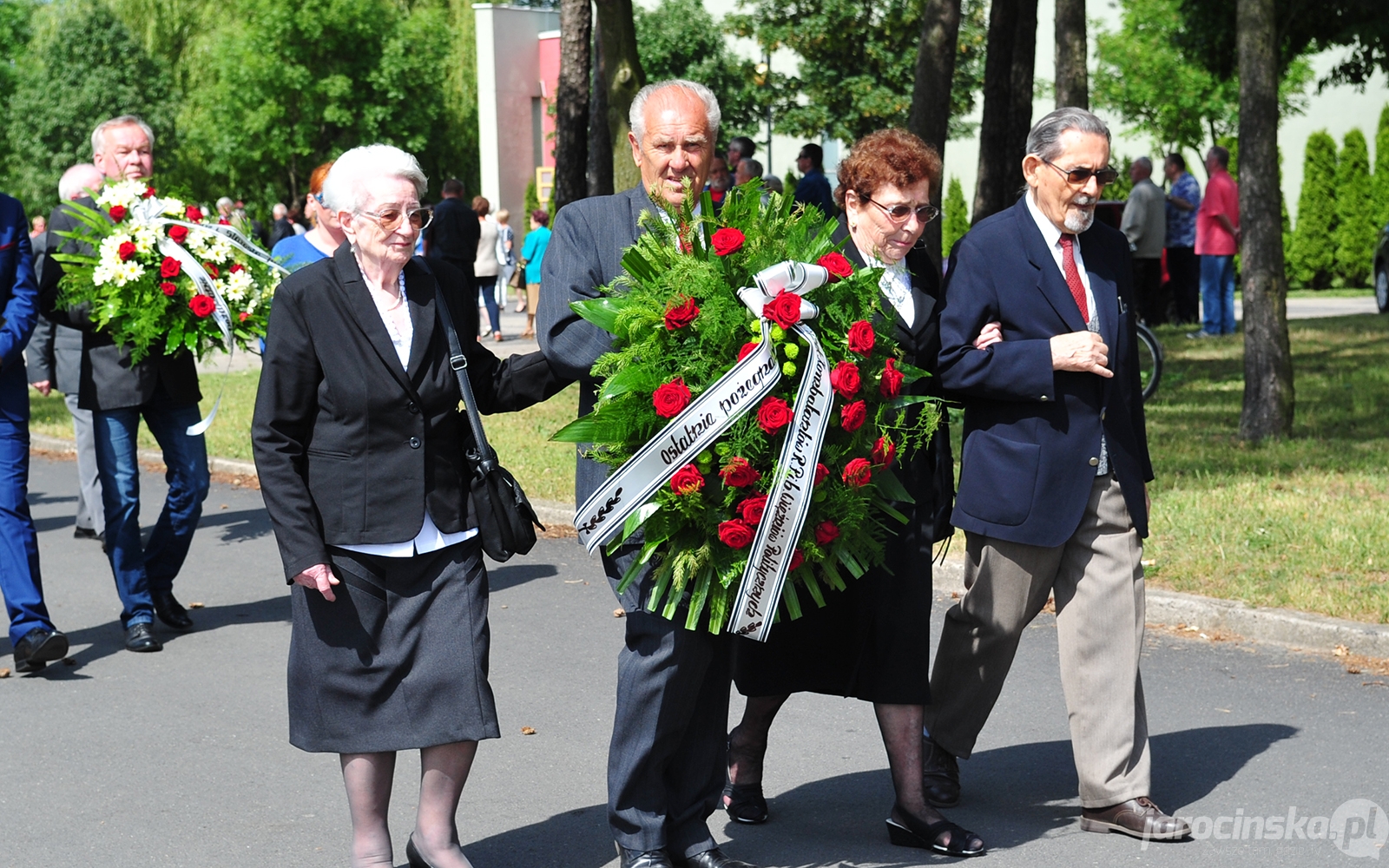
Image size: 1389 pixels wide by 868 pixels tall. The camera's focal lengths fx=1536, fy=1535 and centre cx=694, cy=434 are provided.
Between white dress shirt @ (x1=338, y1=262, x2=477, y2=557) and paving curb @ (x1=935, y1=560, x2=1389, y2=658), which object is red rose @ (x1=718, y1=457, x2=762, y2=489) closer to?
white dress shirt @ (x1=338, y1=262, x2=477, y2=557)

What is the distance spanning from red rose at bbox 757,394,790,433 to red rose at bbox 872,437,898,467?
0.31m

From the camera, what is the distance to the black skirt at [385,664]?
4.07m

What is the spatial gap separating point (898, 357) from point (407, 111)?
1978 inches

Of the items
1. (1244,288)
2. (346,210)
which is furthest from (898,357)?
(1244,288)

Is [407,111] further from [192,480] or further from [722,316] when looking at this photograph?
[722,316]

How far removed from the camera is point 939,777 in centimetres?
493

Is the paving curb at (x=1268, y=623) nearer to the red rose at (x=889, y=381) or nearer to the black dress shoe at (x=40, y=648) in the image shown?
the red rose at (x=889, y=381)

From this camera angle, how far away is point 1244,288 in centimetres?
1091

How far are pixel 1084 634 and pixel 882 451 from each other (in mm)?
1083

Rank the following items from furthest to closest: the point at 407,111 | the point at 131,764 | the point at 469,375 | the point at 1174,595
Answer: the point at 407,111 → the point at 1174,595 → the point at 131,764 → the point at 469,375

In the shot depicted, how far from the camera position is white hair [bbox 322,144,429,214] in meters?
4.07

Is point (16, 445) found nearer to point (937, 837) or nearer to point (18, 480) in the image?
point (18, 480)

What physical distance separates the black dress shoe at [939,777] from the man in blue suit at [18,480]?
153 inches

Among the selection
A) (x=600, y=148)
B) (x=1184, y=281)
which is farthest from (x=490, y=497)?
(x=1184, y=281)
